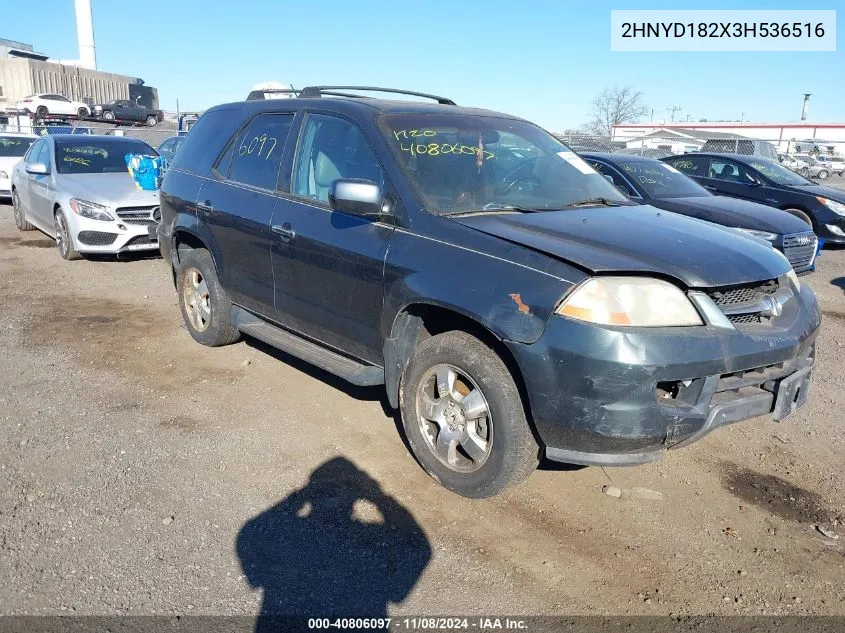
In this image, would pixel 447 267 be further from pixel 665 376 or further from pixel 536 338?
pixel 665 376

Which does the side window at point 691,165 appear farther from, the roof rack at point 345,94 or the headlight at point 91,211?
the headlight at point 91,211

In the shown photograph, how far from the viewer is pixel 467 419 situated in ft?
11.0

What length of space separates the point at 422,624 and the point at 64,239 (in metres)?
8.22

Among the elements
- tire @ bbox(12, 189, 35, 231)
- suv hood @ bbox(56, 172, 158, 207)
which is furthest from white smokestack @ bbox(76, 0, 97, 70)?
suv hood @ bbox(56, 172, 158, 207)

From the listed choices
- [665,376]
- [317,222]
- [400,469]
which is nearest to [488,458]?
[400,469]

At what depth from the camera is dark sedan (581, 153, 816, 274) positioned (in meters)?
8.02

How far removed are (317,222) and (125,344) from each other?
2.76 meters

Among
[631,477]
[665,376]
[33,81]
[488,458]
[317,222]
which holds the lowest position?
[631,477]

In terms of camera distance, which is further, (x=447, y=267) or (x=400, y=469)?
(x=400, y=469)

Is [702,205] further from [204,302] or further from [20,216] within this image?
[20,216]

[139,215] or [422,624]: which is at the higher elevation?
[139,215]

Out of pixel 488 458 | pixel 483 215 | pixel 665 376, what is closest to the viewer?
pixel 665 376

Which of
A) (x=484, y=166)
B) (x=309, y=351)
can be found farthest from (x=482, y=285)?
(x=309, y=351)

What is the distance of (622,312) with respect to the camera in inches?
113
